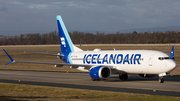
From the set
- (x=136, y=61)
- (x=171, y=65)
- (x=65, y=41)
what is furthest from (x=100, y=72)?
(x=65, y=41)

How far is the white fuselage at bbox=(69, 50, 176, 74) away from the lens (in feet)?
89.8

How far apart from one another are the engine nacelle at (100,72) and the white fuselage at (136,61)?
1192 millimetres

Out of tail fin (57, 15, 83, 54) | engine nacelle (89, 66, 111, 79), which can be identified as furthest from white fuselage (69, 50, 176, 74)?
tail fin (57, 15, 83, 54)

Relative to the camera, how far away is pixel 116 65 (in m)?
31.0

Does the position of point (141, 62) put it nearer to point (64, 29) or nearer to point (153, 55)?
point (153, 55)

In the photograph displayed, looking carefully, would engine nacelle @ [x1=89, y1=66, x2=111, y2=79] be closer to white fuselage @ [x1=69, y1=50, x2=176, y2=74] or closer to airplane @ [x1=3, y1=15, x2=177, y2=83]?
airplane @ [x1=3, y1=15, x2=177, y2=83]

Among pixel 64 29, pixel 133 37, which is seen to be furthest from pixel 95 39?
pixel 64 29

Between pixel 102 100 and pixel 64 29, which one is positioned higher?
pixel 64 29

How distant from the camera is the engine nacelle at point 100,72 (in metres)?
29.8

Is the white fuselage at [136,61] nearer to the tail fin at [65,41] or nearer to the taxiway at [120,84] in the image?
the taxiway at [120,84]

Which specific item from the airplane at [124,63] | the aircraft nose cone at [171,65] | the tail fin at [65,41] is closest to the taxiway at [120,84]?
the airplane at [124,63]

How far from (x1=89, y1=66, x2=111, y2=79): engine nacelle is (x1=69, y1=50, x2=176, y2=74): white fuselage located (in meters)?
1.19

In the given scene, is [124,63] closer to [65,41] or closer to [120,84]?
[120,84]

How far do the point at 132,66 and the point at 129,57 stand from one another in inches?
42.1
